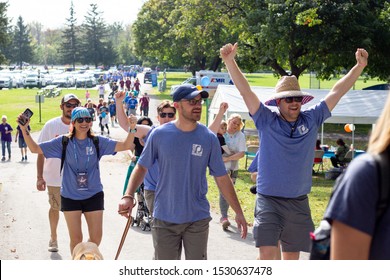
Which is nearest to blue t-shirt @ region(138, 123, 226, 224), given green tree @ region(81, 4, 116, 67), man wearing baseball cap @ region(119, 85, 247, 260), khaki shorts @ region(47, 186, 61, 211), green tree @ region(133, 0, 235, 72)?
man wearing baseball cap @ region(119, 85, 247, 260)

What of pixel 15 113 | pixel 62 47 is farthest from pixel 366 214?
pixel 62 47

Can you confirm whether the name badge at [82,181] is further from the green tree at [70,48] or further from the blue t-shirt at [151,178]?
the green tree at [70,48]

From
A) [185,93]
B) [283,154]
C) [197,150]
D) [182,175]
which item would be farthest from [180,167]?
[283,154]

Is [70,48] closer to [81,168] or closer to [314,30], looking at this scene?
[314,30]

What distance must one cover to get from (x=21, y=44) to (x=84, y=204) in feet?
478

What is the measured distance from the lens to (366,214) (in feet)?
8.13

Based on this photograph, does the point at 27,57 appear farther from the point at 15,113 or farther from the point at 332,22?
the point at 332,22

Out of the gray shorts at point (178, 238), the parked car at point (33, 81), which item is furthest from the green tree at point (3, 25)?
the gray shorts at point (178, 238)

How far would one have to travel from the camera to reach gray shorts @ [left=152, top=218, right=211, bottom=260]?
20.3ft

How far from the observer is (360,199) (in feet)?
8.06

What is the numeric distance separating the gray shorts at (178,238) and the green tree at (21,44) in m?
143

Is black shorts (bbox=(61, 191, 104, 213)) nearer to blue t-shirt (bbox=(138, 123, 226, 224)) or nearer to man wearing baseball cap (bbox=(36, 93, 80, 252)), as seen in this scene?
man wearing baseball cap (bbox=(36, 93, 80, 252))

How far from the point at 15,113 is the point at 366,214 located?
46.7 metres
